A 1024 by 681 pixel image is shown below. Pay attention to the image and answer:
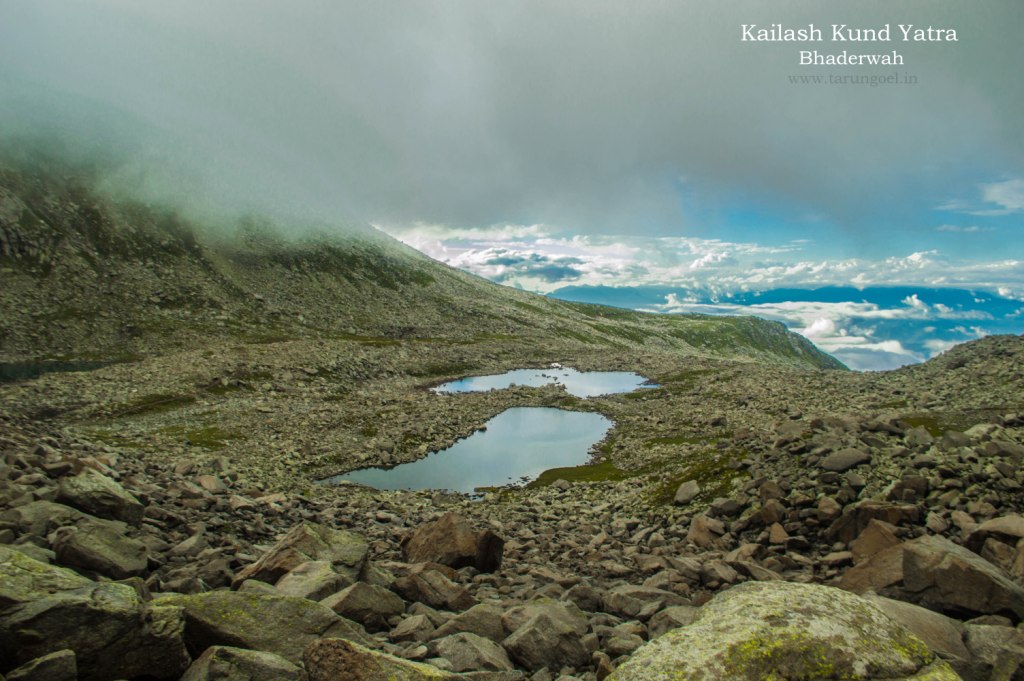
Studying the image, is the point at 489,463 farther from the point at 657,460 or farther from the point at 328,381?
the point at 328,381

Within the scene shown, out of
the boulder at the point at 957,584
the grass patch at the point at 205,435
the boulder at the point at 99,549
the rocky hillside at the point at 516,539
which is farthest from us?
the grass patch at the point at 205,435

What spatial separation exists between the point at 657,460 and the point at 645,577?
30.3 meters

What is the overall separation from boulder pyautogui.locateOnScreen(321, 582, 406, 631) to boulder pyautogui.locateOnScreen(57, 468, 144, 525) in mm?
7516

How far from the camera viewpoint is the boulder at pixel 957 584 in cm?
1186

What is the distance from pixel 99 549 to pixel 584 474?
40949mm

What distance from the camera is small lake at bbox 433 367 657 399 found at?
94.8m

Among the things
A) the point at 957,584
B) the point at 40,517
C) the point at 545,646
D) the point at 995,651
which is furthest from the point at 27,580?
the point at 957,584

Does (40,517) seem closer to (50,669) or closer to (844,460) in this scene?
(50,669)

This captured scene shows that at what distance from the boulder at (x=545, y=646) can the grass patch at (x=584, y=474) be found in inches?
1305

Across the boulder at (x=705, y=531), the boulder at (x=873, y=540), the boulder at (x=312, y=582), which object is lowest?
the boulder at (x=705, y=531)

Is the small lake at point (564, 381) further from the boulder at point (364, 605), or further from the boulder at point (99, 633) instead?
the boulder at point (99, 633)

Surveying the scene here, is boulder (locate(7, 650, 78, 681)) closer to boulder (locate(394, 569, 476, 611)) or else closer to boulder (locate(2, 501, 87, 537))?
boulder (locate(2, 501, 87, 537))

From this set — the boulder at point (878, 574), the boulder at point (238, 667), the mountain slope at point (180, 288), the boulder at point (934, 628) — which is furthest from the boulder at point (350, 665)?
the mountain slope at point (180, 288)

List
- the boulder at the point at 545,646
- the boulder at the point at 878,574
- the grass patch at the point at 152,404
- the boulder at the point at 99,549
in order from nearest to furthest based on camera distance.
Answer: the boulder at the point at 99,549
the boulder at the point at 545,646
the boulder at the point at 878,574
the grass patch at the point at 152,404
